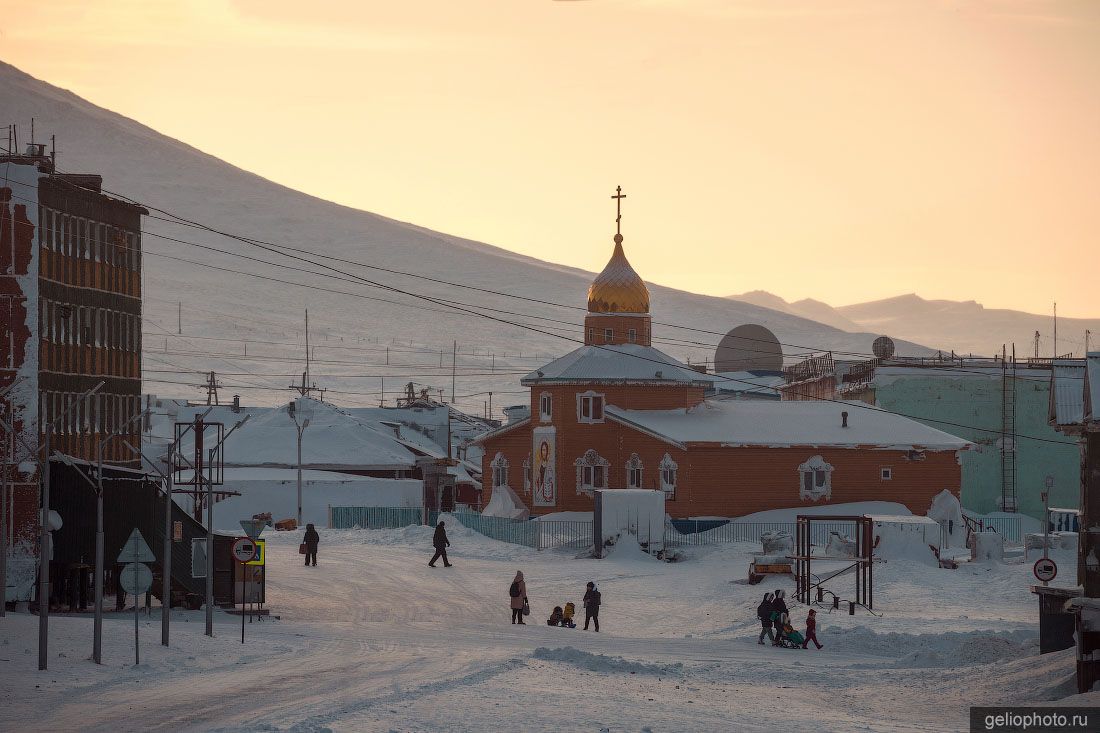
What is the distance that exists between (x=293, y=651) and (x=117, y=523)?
10.6 m

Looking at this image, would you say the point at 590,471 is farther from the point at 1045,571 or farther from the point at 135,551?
the point at 135,551

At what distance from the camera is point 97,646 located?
2981 cm

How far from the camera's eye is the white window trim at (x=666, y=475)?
65312 mm

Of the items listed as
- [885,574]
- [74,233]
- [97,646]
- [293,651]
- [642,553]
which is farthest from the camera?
[642,553]

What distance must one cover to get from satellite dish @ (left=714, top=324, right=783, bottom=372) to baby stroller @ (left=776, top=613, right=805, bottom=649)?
72.9 meters

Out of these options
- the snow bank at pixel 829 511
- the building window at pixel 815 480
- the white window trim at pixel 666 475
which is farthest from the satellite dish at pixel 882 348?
the white window trim at pixel 666 475

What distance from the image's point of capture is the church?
213 ft

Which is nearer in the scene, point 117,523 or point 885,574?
point 117,523

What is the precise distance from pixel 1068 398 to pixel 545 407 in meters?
41.8

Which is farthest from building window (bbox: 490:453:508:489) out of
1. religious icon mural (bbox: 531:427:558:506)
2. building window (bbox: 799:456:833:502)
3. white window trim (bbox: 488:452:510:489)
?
building window (bbox: 799:456:833:502)

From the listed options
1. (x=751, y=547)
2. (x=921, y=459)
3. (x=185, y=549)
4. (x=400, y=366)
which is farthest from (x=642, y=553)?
(x=400, y=366)

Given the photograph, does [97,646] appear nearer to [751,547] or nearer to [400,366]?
[751,547]

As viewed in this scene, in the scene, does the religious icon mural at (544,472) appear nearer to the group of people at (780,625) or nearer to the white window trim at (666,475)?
the white window trim at (666,475)

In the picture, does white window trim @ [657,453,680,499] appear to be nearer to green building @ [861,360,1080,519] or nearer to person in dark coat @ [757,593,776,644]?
green building @ [861,360,1080,519]
